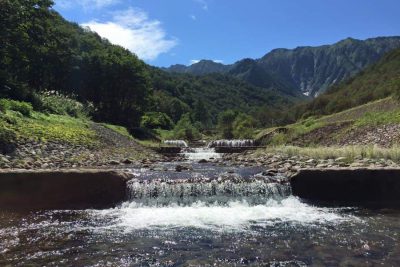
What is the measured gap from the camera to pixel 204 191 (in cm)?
1426

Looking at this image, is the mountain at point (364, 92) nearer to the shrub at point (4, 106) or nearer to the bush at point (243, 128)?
the bush at point (243, 128)

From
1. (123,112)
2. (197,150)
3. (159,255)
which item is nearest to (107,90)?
(123,112)

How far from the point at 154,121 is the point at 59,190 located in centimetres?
4831

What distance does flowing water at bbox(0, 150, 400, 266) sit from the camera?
25.3 feet

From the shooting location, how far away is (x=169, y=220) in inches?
448

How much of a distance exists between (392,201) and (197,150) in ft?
65.5

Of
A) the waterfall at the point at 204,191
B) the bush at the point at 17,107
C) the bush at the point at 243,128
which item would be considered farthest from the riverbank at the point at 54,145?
the bush at the point at 243,128

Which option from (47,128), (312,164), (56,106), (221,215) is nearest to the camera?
(221,215)

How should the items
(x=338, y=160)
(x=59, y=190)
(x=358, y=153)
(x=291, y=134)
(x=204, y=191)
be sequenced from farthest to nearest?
1. (x=291, y=134)
2. (x=358, y=153)
3. (x=338, y=160)
4. (x=204, y=191)
5. (x=59, y=190)

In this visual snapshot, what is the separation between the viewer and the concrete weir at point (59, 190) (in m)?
12.7

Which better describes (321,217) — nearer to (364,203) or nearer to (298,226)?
(298,226)

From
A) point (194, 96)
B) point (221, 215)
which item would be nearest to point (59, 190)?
point (221, 215)

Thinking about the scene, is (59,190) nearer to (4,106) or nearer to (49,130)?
(49,130)

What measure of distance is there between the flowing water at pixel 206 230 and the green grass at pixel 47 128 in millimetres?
8684
